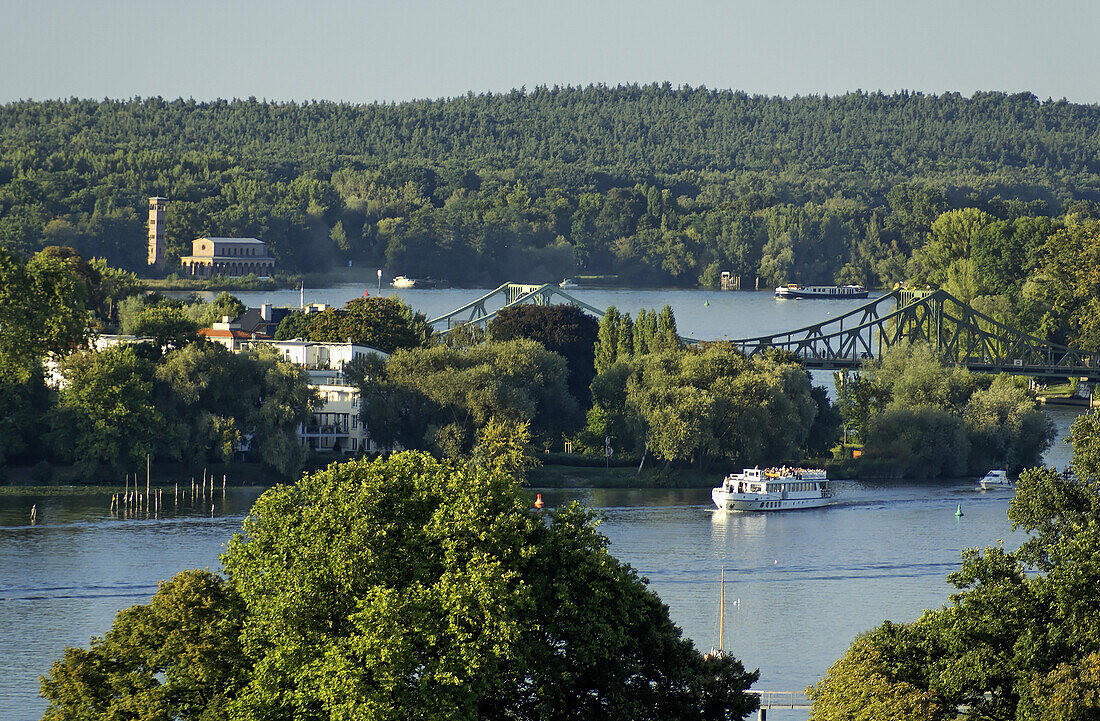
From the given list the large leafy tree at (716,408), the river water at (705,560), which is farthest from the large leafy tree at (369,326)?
the river water at (705,560)

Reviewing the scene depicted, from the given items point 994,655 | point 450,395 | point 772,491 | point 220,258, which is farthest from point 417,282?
point 994,655

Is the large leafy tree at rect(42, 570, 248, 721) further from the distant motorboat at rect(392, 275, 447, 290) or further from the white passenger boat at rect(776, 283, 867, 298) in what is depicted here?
the white passenger boat at rect(776, 283, 867, 298)

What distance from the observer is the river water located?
119 feet

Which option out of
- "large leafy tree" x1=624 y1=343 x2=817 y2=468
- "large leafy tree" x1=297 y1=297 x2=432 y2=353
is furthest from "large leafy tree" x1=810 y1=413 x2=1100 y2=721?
"large leafy tree" x1=297 y1=297 x2=432 y2=353

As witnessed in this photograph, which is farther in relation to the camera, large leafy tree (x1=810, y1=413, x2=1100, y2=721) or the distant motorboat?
the distant motorboat

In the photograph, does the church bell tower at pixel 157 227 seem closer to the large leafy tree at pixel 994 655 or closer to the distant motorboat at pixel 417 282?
the distant motorboat at pixel 417 282

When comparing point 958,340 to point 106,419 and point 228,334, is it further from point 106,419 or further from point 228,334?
point 106,419

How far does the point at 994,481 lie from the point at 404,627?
41.3 m

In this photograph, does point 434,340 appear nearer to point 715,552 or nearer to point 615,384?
point 615,384

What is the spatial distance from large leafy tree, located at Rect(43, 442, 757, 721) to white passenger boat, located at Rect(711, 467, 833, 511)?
3011cm

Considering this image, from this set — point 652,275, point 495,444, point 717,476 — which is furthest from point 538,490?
point 652,275

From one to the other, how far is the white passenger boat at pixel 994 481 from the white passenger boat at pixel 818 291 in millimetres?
84445

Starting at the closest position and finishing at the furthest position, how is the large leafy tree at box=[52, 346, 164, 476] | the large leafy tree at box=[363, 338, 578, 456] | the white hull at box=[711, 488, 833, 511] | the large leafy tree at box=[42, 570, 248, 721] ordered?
the large leafy tree at box=[42, 570, 248, 721] → the large leafy tree at box=[52, 346, 164, 476] → the white hull at box=[711, 488, 833, 511] → the large leafy tree at box=[363, 338, 578, 456]

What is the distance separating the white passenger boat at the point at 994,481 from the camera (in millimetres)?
59875
